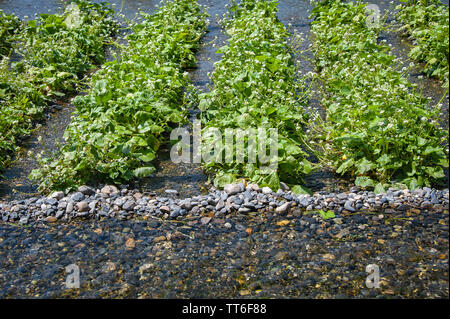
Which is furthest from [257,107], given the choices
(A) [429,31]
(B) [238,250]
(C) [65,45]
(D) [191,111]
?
(C) [65,45]

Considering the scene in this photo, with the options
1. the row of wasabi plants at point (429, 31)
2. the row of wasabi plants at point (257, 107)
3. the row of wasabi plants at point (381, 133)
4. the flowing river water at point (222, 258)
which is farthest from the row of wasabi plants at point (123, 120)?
the row of wasabi plants at point (429, 31)

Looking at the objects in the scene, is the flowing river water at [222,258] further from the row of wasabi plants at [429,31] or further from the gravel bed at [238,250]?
the row of wasabi plants at [429,31]

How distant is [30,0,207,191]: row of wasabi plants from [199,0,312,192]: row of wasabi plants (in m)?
0.46

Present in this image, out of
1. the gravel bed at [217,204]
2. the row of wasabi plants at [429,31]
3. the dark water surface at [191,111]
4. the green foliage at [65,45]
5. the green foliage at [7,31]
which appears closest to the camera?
the gravel bed at [217,204]

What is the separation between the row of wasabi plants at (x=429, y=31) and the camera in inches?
232

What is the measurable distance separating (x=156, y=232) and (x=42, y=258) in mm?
772

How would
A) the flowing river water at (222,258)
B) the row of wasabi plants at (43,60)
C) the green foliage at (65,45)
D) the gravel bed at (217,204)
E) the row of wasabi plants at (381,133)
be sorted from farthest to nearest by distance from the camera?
the green foliage at (65,45), the row of wasabi plants at (43,60), the row of wasabi plants at (381,133), the gravel bed at (217,204), the flowing river water at (222,258)

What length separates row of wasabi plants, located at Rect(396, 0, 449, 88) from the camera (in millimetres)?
5898

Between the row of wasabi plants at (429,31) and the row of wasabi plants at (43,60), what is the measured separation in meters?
4.01

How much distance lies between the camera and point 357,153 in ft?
14.4

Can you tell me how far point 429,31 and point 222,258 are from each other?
14.5ft

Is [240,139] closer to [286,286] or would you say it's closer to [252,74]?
[252,74]

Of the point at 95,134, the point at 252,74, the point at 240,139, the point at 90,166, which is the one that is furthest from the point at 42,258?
the point at 252,74
